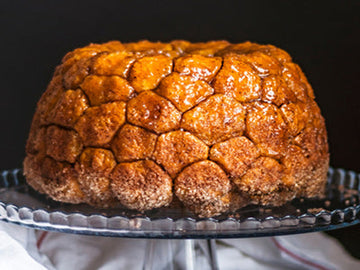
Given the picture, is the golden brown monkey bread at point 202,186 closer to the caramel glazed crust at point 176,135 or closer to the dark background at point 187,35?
the caramel glazed crust at point 176,135

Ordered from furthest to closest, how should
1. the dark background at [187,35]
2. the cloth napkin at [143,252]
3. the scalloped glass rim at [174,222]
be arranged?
the dark background at [187,35] < the cloth napkin at [143,252] < the scalloped glass rim at [174,222]

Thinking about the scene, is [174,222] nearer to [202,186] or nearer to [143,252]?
[202,186]

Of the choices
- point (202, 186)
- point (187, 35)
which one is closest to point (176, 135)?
point (202, 186)

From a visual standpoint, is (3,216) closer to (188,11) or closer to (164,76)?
(164,76)

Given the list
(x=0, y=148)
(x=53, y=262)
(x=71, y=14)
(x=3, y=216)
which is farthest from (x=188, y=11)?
(x=3, y=216)

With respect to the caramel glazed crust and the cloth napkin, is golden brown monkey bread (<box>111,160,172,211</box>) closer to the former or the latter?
the caramel glazed crust

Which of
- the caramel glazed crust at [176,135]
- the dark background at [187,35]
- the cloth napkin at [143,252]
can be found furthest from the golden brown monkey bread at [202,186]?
the dark background at [187,35]

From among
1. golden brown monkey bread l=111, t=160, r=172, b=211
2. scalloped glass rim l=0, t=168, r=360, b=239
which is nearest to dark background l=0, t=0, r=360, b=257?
scalloped glass rim l=0, t=168, r=360, b=239
